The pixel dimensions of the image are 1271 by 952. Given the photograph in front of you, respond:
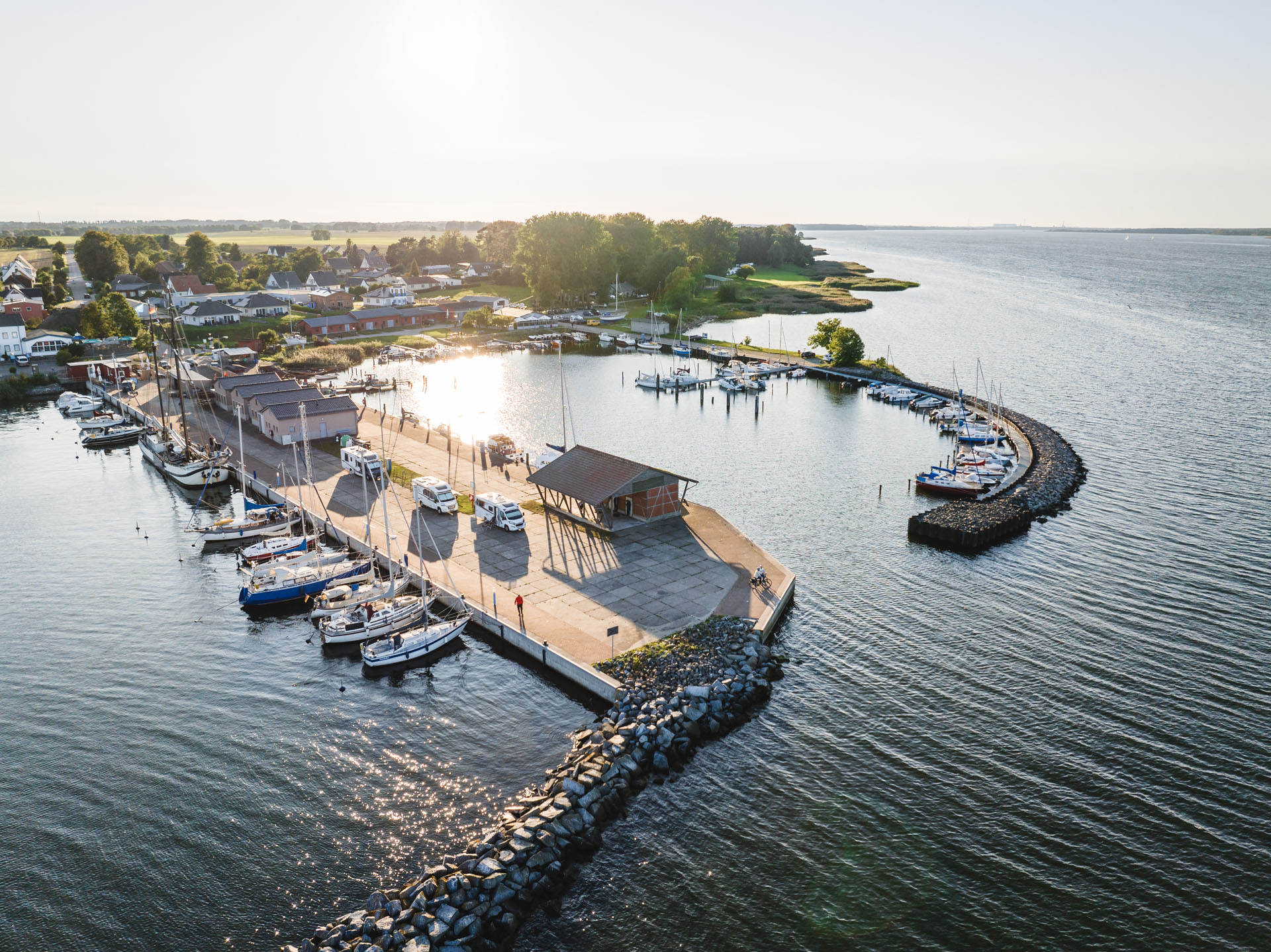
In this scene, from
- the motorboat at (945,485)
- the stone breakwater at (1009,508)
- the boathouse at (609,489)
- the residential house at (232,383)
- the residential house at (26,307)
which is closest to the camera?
the boathouse at (609,489)

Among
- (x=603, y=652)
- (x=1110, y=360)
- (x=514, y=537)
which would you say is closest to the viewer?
(x=603, y=652)

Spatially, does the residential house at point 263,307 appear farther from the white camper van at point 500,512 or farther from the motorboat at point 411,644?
the motorboat at point 411,644

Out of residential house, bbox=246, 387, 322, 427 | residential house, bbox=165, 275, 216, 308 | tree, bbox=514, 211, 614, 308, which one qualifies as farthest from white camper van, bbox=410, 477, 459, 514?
residential house, bbox=165, 275, 216, 308

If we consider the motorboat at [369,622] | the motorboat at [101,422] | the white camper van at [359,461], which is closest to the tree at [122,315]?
the motorboat at [101,422]

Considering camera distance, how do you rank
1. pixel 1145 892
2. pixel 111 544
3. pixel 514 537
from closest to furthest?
1. pixel 1145 892
2. pixel 514 537
3. pixel 111 544

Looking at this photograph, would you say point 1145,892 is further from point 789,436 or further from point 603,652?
point 789,436

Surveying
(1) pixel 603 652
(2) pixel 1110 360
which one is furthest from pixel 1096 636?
(2) pixel 1110 360
